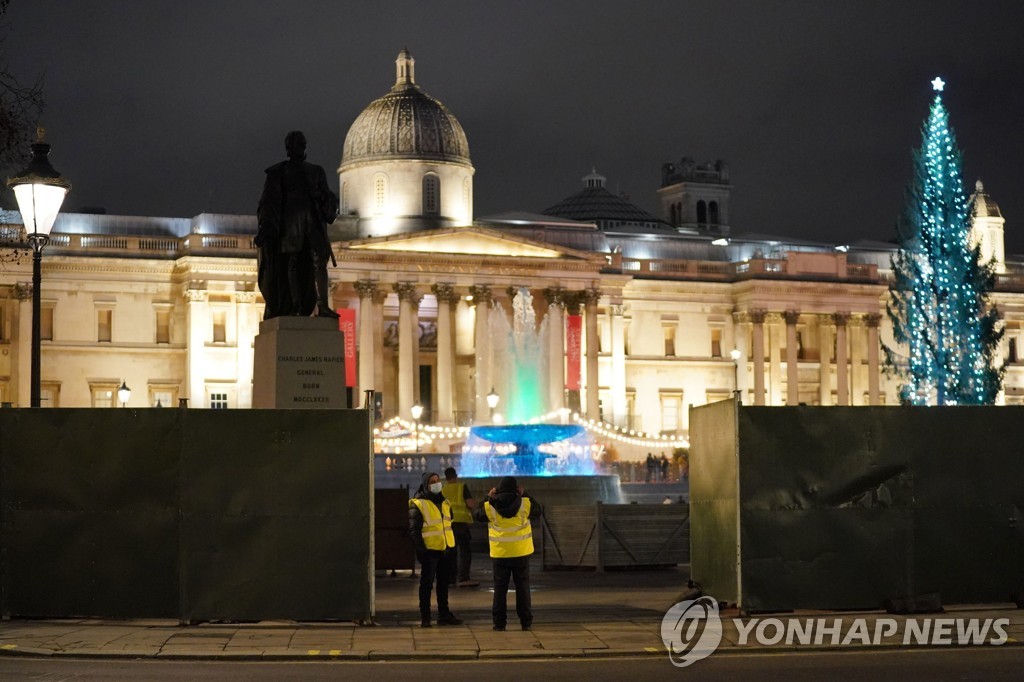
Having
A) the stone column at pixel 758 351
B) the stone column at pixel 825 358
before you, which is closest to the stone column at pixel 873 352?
the stone column at pixel 825 358

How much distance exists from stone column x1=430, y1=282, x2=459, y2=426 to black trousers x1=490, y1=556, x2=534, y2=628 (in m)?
59.3

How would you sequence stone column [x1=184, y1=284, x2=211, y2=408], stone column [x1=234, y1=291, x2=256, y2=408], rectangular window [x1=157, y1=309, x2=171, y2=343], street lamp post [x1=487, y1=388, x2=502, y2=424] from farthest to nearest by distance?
rectangular window [x1=157, y1=309, x2=171, y2=343], stone column [x1=234, y1=291, x2=256, y2=408], stone column [x1=184, y1=284, x2=211, y2=408], street lamp post [x1=487, y1=388, x2=502, y2=424]

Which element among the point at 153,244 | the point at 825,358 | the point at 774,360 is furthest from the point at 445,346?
the point at 825,358

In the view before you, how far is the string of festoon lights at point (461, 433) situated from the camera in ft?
250

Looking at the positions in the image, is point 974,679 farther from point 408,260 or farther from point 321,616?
point 408,260

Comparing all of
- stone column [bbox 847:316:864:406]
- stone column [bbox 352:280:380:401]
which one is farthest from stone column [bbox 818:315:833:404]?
stone column [bbox 352:280:380:401]

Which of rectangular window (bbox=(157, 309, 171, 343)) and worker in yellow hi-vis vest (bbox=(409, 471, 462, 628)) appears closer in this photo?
worker in yellow hi-vis vest (bbox=(409, 471, 462, 628))

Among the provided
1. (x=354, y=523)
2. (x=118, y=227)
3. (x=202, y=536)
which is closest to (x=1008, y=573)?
(x=354, y=523)

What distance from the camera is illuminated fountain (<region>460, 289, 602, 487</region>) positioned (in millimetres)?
54094

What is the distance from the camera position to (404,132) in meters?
85.8

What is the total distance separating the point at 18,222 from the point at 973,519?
63195mm

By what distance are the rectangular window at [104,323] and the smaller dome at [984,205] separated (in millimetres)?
50536

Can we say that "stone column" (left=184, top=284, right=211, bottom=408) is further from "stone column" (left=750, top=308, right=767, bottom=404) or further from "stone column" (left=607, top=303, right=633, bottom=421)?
"stone column" (left=750, top=308, right=767, bottom=404)

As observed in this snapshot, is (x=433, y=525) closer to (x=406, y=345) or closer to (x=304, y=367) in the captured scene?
(x=304, y=367)
